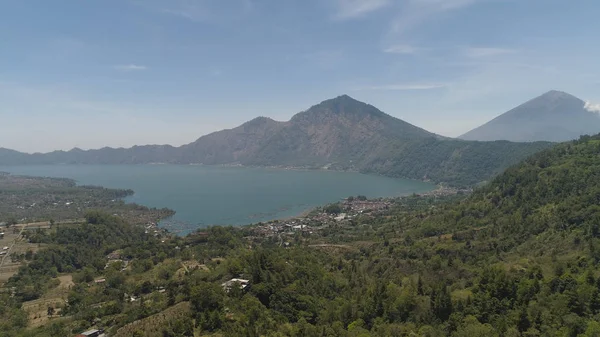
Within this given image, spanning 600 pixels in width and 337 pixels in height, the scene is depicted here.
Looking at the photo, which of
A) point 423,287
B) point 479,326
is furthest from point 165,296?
point 479,326

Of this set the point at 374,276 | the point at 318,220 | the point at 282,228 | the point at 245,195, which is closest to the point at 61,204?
the point at 245,195

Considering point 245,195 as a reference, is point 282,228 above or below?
below

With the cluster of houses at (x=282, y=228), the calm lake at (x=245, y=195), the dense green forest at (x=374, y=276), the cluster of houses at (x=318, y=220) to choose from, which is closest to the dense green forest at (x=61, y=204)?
the calm lake at (x=245, y=195)

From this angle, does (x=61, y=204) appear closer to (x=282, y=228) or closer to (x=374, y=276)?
(x=282, y=228)

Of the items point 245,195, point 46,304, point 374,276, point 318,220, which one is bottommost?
point 46,304

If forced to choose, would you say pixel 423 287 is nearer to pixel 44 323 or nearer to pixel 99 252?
pixel 44 323

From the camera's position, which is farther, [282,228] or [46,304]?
[282,228]

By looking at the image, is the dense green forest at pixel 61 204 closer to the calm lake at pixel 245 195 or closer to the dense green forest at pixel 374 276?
the calm lake at pixel 245 195

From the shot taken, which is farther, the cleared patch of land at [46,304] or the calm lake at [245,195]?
the calm lake at [245,195]

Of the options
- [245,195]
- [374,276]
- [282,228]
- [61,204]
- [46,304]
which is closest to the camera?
[46,304]
